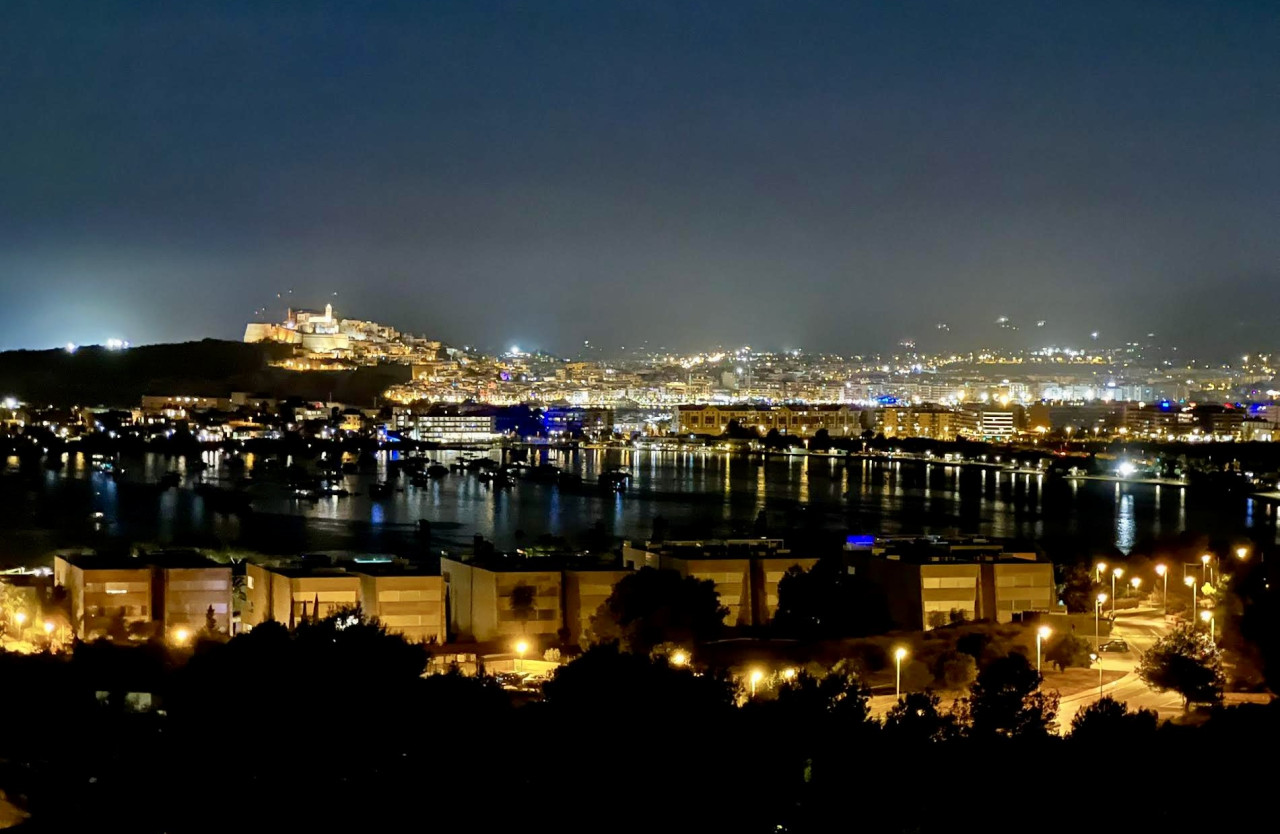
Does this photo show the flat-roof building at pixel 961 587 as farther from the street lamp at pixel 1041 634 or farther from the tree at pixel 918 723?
the tree at pixel 918 723

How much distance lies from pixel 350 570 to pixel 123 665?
1.47 meters

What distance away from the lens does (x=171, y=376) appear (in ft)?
130

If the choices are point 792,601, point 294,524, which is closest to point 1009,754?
point 792,601

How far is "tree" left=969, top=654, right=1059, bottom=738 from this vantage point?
3.80 metres

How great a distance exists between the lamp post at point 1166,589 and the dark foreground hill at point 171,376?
103 ft

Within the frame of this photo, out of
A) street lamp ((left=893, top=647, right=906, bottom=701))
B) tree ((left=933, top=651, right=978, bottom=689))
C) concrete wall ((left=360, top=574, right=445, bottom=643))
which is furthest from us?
concrete wall ((left=360, top=574, right=445, bottom=643))

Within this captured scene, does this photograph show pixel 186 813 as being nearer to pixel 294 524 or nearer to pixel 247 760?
pixel 247 760

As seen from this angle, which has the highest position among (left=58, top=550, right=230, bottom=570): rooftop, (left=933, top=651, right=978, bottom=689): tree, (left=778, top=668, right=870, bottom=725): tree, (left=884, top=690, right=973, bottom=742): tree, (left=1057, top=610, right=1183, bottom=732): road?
(left=58, top=550, right=230, bottom=570): rooftop

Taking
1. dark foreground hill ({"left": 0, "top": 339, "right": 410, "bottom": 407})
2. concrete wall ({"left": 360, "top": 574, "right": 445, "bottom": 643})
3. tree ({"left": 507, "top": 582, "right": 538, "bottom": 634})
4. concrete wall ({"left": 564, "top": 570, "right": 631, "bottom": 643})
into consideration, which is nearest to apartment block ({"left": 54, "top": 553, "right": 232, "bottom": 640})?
concrete wall ({"left": 360, "top": 574, "right": 445, "bottom": 643})

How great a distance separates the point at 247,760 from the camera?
385 cm

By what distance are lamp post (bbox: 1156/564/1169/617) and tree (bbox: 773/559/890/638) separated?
3.92ft

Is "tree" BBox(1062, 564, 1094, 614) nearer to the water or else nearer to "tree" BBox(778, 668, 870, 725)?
"tree" BBox(778, 668, 870, 725)

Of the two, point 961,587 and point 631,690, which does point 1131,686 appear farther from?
point 631,690

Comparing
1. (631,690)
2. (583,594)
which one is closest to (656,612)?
(583,594)
